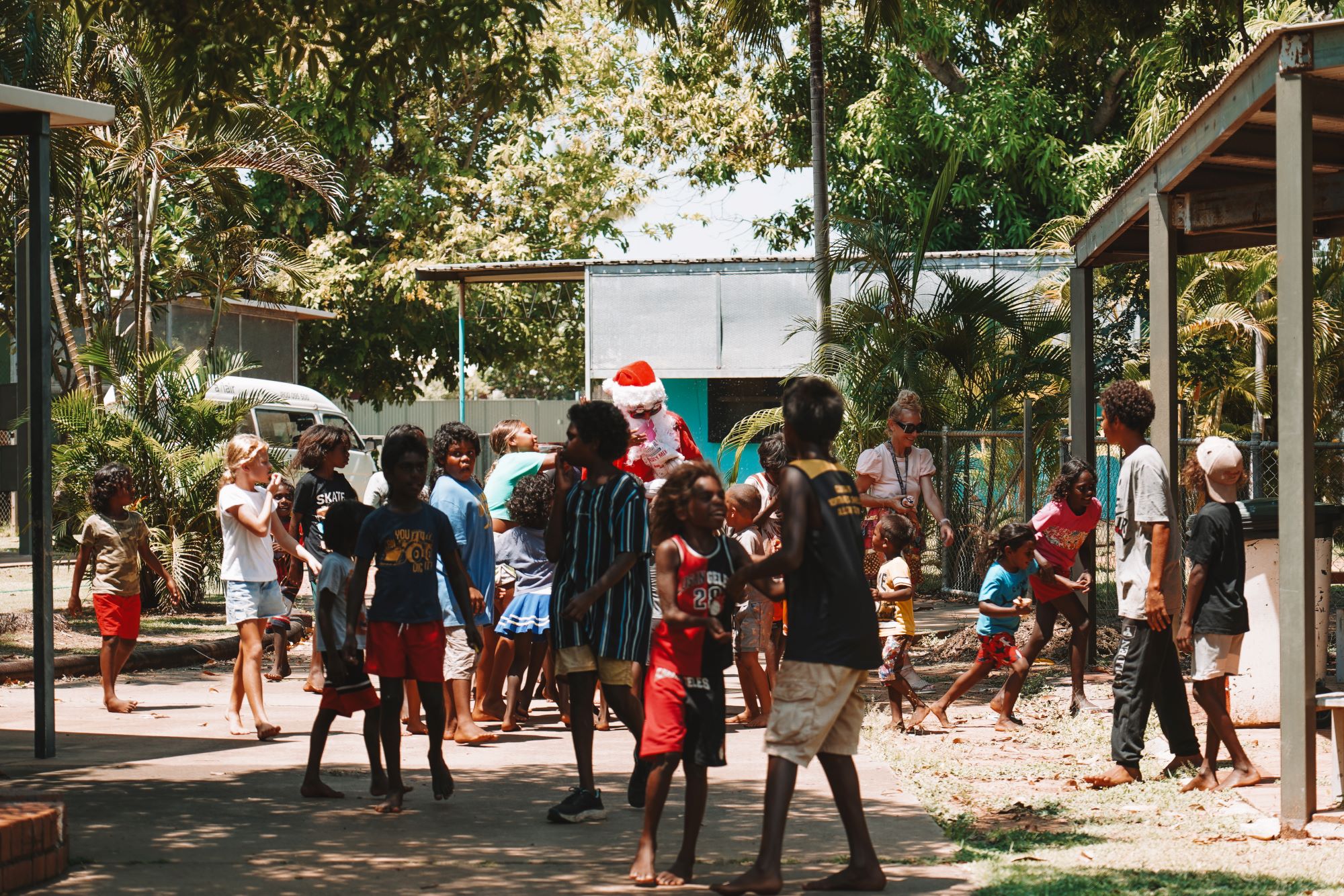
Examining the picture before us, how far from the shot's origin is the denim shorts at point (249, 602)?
27.0ft

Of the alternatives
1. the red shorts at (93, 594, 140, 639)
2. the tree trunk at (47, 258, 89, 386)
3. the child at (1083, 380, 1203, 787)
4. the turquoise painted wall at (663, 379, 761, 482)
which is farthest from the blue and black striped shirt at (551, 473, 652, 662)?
the turquoise painted wall at (663, 379, 761, 482)

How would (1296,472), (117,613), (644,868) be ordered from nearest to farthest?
(644,868) → (1296,472) → (117,613)

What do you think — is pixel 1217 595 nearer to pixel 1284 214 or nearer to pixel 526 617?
pixel 1284 214

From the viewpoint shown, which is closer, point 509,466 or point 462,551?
point 462,551

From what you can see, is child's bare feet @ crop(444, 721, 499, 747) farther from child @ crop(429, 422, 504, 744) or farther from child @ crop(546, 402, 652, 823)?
child @ crop(546, 402, 652, 823)

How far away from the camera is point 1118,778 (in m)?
Answer: 6.83

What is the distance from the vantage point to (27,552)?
830 inches

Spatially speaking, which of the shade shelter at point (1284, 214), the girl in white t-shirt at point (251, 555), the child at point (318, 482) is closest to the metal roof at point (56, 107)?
the girl in white t-shirt at point (251, 555)

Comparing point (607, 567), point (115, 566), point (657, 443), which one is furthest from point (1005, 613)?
point (115, 566)

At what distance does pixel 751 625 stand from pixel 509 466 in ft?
5.66

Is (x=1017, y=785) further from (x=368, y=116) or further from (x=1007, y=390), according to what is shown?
(x=368, y=116)

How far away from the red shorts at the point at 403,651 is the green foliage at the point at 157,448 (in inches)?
315

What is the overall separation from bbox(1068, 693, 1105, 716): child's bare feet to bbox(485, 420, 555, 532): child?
11.2ft

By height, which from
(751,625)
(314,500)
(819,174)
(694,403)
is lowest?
(751,625)
